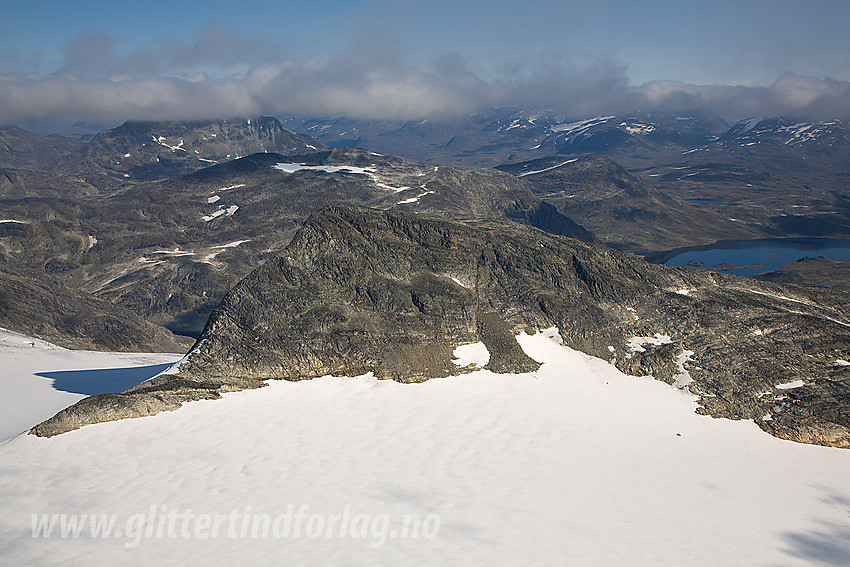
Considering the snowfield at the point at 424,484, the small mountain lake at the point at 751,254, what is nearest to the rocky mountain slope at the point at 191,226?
the small mountain lake at the point at 751,254

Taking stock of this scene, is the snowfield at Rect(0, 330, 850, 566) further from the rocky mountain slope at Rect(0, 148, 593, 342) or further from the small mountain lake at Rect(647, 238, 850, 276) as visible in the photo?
the small mountain lake at Rect(647, 238, 850, 276)

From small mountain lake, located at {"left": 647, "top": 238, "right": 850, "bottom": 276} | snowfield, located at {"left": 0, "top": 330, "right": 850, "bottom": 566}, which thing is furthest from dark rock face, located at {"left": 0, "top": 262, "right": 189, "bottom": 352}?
small mountain lake, located at {"left": 647, "top": 238, "right": 850, "bottom": 276}

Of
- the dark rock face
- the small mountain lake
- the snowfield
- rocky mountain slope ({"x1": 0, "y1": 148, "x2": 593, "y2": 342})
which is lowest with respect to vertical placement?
the small mountain lake

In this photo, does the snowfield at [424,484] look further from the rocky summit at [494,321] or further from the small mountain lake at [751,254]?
the small mountain lake at [751,254]

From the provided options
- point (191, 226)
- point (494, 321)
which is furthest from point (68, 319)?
point (191, 226)

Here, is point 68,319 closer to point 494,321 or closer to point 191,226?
point 494,321

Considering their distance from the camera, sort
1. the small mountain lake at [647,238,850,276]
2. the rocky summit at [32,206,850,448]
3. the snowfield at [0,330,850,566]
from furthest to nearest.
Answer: the small mountain lake at [647,238,850,276] < the rocky summit at [32,206,850,448] < the snowfield at [0,330,850,566]
